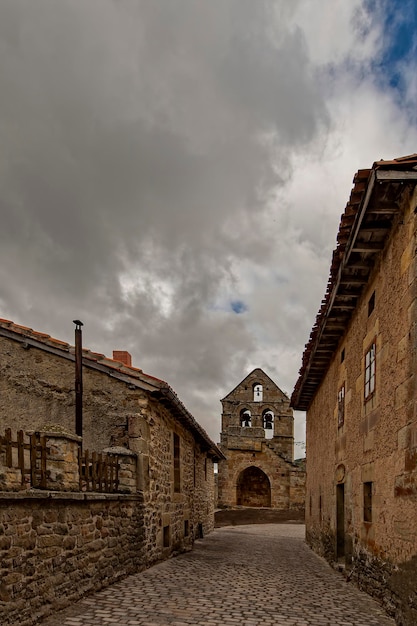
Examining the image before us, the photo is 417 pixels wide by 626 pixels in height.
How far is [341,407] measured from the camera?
37.1 feet

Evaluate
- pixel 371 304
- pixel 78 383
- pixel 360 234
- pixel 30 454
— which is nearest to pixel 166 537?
pixel 78 383

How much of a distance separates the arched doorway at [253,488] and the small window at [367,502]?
26642 millimetres

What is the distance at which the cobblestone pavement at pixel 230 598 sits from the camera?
654cm

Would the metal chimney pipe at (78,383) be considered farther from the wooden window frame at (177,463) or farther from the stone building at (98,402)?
the wooden window frame at (177,463)

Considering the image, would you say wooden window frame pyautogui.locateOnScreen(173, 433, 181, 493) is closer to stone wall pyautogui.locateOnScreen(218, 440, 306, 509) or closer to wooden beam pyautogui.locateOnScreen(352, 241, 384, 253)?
wooden beam pyautogui.locateOnScreen(352, 241, 384, 253)

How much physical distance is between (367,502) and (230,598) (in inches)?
98.8

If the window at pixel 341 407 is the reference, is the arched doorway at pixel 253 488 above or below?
below

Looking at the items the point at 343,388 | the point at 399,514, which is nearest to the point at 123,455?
the point at 343,388

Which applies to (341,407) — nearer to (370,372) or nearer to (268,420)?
(370,372)

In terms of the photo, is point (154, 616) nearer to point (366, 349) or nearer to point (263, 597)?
point (263, 597)

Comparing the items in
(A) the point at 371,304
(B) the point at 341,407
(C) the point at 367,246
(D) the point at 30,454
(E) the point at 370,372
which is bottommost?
(D) the point at 30,454

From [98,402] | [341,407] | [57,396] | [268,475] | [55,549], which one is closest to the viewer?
[55,549]

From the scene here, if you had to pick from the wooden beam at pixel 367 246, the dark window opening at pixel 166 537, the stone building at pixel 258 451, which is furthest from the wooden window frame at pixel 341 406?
the stone building at pixel 258 451

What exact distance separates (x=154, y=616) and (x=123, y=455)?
3668mm
